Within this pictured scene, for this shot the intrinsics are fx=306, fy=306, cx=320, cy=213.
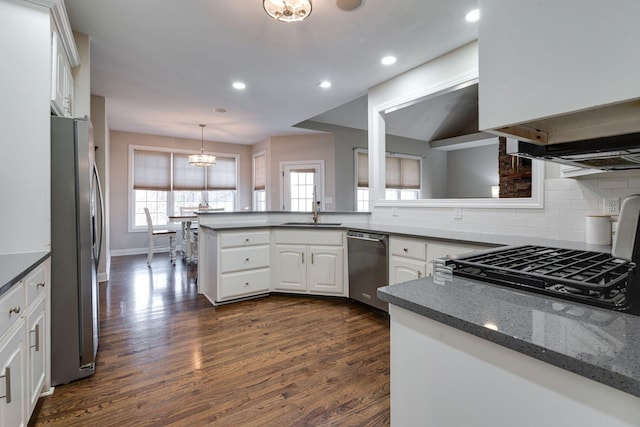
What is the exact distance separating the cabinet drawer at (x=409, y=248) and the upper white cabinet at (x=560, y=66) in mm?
1842

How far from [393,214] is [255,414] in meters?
2.56

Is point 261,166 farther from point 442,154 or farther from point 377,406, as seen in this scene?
point 377,406

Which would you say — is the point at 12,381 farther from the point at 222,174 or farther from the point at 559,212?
the point at 222,174

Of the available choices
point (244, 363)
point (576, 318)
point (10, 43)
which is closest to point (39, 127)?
point (10, 43)

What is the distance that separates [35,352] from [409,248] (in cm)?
256

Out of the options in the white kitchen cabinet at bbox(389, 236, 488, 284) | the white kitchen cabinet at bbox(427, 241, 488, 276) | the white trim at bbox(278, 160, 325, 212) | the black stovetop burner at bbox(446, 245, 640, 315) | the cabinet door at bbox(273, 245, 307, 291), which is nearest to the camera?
the black stovetop burner at bbox(446, 245, 640, 315)

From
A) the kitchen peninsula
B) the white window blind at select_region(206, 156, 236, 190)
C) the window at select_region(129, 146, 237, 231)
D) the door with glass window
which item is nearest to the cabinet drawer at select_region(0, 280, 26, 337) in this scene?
the kitchen peninsula

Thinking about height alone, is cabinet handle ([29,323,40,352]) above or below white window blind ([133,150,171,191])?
below

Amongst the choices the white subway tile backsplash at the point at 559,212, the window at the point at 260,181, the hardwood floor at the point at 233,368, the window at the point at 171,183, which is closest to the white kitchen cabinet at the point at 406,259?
the hardwood floor at the point at 233,368

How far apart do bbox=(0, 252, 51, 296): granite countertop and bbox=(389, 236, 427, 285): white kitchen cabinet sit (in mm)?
2489

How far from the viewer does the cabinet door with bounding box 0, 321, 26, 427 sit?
3.94 feet

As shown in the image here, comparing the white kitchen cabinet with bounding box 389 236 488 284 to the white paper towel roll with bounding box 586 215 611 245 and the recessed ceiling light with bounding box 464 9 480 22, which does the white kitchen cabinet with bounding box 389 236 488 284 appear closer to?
the white paper towel roll with bounding box 586 215 611 245

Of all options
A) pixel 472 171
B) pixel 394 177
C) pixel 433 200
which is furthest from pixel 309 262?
pixel 472 171

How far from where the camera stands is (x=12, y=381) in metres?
1.28
